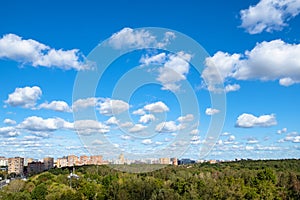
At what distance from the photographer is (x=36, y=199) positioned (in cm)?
4103

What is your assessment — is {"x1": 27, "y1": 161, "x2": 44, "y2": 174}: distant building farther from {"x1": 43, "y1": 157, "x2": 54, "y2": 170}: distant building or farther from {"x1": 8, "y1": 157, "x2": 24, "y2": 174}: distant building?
{"x1": 8, "y1": 157, "x2": 24, "y2": 174}: distant building

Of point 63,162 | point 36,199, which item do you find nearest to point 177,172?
point 36,199

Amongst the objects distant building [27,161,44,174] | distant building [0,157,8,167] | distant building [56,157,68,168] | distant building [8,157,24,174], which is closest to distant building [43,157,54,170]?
distant building [27,161,44,174]

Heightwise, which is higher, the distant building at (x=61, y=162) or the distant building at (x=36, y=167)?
the distant building at (x=61, y=162)

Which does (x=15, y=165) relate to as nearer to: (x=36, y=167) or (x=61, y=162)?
(x=36, y=167)

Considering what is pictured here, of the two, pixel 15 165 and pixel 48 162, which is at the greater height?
pixel 48 162

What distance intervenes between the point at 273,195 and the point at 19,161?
290 feet

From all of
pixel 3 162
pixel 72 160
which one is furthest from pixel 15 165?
pixel 3 162

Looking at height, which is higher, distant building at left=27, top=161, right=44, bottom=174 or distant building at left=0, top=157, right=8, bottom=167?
distant building at left=0, top=157, right=8, bottom=167

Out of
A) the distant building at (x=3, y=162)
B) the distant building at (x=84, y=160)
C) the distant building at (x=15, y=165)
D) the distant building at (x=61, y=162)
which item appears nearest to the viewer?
the distant building at (x=84, y=160)

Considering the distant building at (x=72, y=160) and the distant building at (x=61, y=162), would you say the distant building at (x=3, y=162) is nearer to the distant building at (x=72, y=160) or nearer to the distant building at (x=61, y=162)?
the distant building at (x=61, y=162)

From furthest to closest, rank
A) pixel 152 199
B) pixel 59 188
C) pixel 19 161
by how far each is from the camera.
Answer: pixel 19 161 < pixel 59 188 < pixel 152 199

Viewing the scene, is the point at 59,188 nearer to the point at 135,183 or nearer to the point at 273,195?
the point at 135,183

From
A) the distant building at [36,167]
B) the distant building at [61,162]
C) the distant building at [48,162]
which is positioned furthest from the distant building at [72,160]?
the distant building at [36,167]
